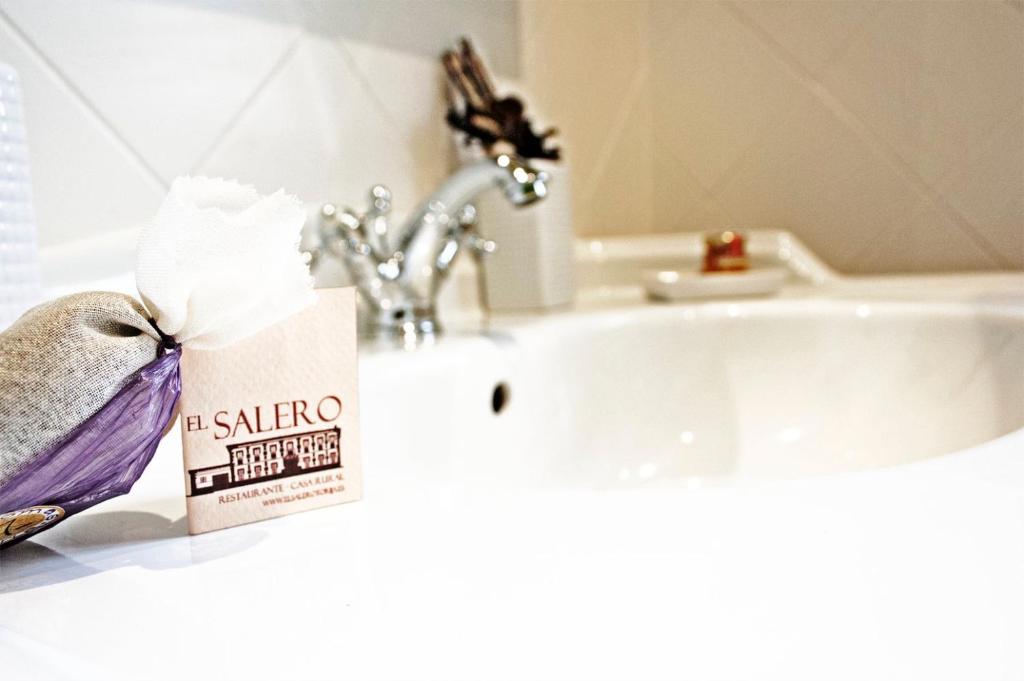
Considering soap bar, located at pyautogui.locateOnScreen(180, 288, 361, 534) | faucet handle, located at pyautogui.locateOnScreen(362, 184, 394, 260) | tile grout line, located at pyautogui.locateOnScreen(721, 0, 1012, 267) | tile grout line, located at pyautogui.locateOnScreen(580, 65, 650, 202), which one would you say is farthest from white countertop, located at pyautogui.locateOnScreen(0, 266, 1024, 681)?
tile grout line, located at pyautogui.locateOnScreen(580, 65, 650, 202)

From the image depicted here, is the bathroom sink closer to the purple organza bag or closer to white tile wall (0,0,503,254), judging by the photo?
white tile wall (0,0,503,254)

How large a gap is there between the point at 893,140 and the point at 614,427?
1.53 ft

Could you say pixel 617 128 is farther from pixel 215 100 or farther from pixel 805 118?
pixel 215 100

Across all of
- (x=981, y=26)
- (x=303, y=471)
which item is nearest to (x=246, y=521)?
(x=303, y=471)

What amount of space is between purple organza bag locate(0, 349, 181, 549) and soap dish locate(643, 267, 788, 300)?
732 millimetres

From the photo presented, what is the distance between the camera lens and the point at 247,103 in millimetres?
674

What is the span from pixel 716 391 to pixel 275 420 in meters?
0.63

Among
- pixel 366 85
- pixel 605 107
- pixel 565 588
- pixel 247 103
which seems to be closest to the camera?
pixel 565 588

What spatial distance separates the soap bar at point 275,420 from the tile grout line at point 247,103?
377 millimetres

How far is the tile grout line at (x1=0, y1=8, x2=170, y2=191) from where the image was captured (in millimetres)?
516

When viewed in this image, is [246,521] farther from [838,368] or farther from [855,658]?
[838,368]

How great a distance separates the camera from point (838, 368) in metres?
0.82

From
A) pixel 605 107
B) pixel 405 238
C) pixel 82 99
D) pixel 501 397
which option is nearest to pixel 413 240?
pixel 405 238

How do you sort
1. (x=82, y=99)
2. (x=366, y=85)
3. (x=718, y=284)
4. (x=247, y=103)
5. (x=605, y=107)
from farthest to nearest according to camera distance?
(x=605, y=107) → (x=718, y=284) → (x=366, y=85) → (x=247, y=103) → (x=82, y=99)
